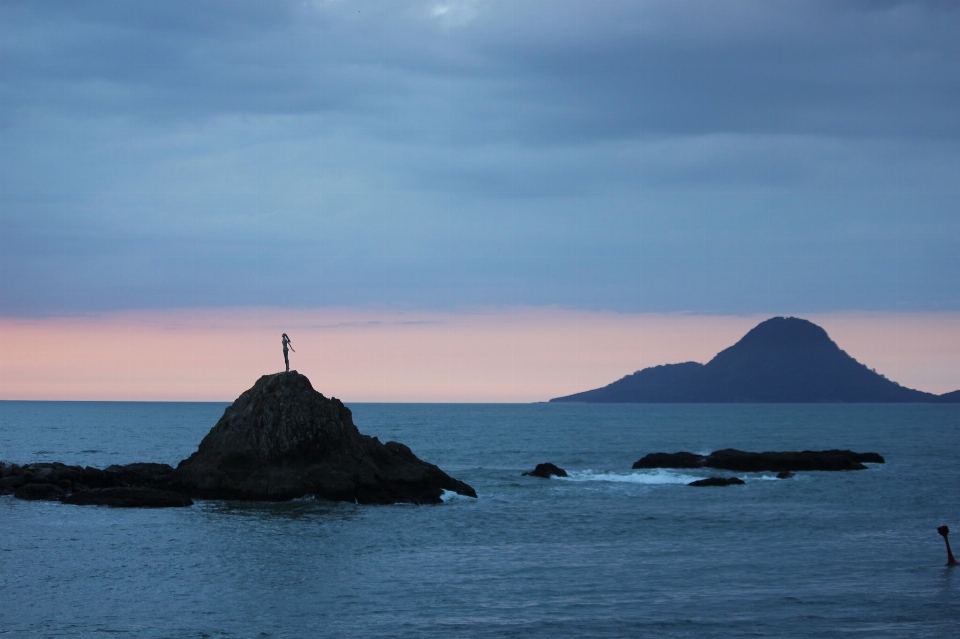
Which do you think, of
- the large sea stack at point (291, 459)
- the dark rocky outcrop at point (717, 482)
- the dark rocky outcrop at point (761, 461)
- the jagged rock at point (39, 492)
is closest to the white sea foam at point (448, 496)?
the large sea stack at point (291, 459)

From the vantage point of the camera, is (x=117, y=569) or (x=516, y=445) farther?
(x=516, y=445)

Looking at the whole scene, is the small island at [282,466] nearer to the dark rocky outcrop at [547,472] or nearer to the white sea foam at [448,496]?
the white sea foam at [448,496]

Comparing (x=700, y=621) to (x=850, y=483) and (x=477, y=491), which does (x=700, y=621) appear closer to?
(x=477, y=491)

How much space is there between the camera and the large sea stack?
161 feet

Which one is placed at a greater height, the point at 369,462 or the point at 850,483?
the point at 369,462

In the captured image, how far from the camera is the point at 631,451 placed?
97500 millimetres

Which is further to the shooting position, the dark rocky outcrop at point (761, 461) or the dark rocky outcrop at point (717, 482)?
the dark rocky outcrop at point (761, 461)

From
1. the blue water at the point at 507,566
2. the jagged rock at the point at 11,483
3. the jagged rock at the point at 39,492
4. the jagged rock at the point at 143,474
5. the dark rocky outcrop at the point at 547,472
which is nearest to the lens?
the blue water at the point at 507,566

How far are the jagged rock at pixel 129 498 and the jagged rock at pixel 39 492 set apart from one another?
1.57m

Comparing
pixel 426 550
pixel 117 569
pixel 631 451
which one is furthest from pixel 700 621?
pixel 631 451

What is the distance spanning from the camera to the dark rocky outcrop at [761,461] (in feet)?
235

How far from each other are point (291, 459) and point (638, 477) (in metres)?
27.1

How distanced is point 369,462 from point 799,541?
77.2 feet

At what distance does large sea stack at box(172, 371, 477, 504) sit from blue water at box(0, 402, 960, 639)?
1.92 meters
